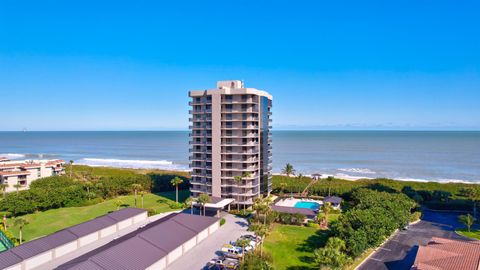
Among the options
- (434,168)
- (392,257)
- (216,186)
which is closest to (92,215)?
(216,186)

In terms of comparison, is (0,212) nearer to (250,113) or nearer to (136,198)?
(136,198)

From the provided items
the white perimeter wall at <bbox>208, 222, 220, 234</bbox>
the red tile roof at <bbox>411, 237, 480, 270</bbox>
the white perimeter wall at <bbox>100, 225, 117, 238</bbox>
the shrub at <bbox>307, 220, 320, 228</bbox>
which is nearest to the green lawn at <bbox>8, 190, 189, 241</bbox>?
the white perimeter wall at <bbox>100, 225, 117, 238</bbox>

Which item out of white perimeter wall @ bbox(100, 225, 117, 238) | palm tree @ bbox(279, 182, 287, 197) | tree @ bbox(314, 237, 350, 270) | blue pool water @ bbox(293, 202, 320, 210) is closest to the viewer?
tree @ bbox(314, 237, 350, 270)

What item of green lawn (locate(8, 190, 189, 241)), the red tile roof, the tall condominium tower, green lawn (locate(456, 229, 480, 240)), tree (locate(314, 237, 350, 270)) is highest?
the tall condominium tower

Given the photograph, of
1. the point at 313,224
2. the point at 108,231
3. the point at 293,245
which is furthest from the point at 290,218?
the point at 108,231

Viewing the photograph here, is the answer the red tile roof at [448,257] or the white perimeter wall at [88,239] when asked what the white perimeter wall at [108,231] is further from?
the red tile roof at [448,257]

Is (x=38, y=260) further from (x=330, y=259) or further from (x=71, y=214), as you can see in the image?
(x=330, y=259)

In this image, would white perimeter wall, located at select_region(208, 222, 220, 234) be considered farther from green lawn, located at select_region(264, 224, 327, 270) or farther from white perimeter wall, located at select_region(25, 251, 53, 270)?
white perimeter wall, located at select_region(25, 251, 53, 270)
